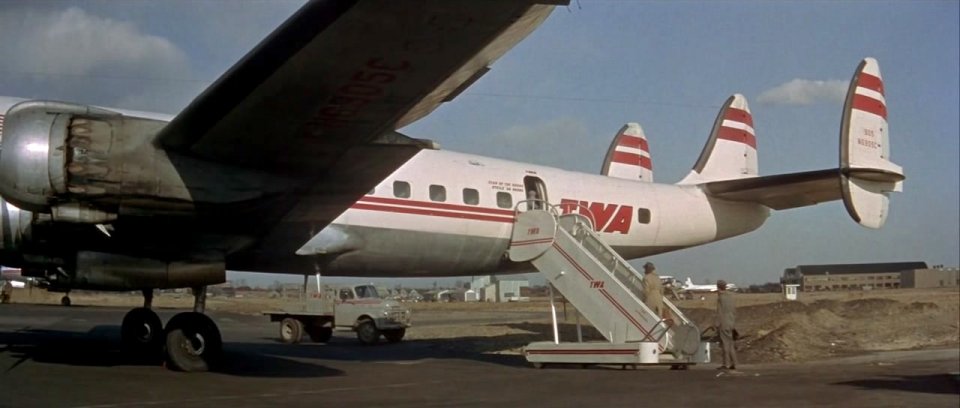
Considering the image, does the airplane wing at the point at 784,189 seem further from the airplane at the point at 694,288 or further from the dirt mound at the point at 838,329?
the airplane at the point at 694,288

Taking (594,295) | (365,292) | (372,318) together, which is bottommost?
(372,318)

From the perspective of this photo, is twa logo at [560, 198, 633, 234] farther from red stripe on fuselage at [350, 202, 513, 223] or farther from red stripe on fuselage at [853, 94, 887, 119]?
red stripe on fuselage at [853, 94, 887, 119]

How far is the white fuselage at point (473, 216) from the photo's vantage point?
1398 centimetres

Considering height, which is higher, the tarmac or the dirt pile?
the dirt pile

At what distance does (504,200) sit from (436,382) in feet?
15.8

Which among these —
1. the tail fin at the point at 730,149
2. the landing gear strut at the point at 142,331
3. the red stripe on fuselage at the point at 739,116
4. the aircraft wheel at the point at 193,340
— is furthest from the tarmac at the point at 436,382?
the red stripe on fuselage at the point at 739,116

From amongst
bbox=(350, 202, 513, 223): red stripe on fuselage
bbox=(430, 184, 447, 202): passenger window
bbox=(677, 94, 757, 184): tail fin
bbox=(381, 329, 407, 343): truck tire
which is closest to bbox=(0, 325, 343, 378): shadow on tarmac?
bbox=(350, 202, 513, 223): red stripe on fuselage

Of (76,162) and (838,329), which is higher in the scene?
(76,162)

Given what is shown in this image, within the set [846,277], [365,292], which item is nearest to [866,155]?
[365,292]

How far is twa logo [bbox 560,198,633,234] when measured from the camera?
16.5 meters

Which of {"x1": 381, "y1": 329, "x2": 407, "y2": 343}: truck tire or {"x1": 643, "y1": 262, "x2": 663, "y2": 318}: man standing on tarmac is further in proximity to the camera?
{"x1": 381, "y1": 329, "x2": 407, "y2": 343}: truck tire

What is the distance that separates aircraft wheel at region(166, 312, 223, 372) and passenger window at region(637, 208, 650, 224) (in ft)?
28.8

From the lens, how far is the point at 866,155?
595 inches

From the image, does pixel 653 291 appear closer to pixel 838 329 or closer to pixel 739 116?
pixel 739 116
